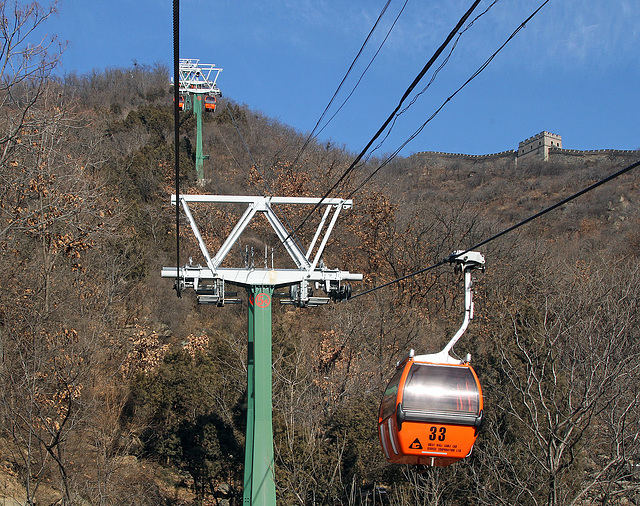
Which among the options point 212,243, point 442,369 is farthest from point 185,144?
point 442,369

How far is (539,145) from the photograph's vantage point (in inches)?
3093

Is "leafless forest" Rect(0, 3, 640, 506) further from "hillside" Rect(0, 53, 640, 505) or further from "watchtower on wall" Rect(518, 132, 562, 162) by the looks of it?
"watchtower on wall" Rect(518, 132, 562, 162)

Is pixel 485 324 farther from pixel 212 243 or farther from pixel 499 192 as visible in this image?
pixel 499 192

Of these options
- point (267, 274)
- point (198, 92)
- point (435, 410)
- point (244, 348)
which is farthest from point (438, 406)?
point (198, 92)

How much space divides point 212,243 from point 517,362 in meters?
14.7

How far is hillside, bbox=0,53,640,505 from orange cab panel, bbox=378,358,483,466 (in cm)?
388

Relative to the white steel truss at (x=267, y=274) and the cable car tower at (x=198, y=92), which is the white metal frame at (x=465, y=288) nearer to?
the white steel truss at (x=267, y=274)

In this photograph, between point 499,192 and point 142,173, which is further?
point 499,192

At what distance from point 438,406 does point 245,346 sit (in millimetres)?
14153

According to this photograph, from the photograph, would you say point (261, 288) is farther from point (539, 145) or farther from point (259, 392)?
point (539, 145)

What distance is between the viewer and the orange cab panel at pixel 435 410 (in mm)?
5969

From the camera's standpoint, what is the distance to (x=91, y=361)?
14758mm

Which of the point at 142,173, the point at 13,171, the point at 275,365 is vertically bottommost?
the point at 275,365

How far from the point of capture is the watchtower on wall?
254 ft
